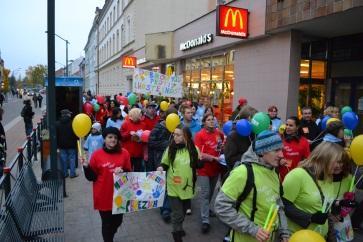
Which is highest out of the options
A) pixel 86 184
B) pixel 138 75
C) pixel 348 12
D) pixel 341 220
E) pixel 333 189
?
pixel 348 12

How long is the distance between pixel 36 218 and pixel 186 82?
16261 mm

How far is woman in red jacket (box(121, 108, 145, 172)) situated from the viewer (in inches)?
276

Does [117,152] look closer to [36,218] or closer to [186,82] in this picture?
[36,218]

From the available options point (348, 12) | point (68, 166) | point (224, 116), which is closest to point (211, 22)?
point (224, 116)

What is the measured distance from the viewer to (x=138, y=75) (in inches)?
401

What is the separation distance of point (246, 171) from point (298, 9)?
7.72 m

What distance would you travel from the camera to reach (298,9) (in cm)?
943

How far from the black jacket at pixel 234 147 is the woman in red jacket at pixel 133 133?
7.25 feet

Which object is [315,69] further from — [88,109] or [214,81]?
[88,109]

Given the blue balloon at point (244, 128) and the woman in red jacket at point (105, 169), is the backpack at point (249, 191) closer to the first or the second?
the woman in red jacket at point (105, 169)

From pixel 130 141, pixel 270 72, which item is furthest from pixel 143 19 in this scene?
pixel 130 141

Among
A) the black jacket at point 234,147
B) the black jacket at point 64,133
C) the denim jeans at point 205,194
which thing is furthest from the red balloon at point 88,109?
the black jacket at point 234,147

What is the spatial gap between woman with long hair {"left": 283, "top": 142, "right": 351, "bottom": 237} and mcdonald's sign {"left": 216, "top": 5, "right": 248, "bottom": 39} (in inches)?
349

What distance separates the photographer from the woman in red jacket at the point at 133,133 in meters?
7.00
